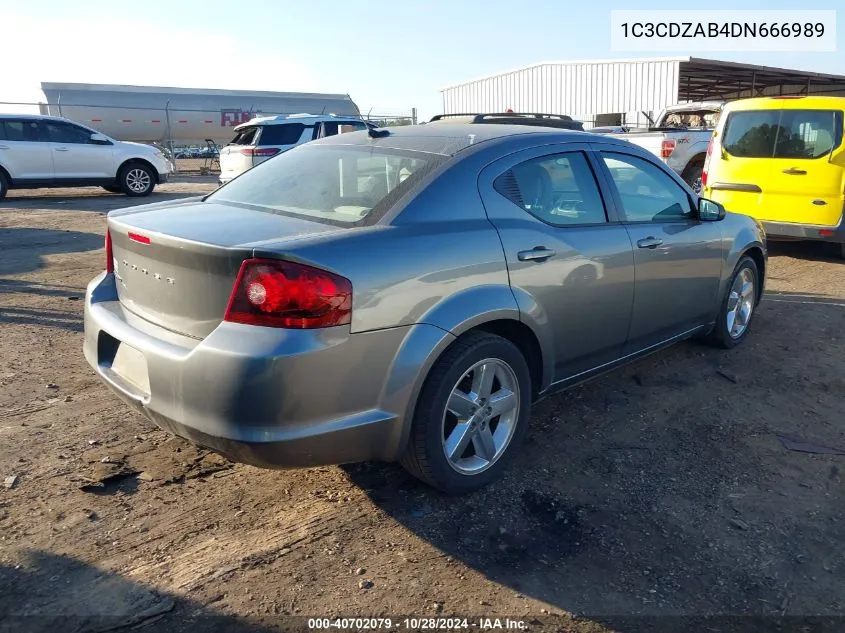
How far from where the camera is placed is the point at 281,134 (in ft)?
48.7

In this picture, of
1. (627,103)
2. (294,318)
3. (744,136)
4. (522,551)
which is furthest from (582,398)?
(627,103)

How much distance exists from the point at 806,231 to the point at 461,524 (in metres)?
6.83

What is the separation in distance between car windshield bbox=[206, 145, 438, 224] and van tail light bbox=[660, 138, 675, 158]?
9.52 metres

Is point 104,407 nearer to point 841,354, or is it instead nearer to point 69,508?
point 69,508

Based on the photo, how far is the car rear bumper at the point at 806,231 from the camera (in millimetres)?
7918

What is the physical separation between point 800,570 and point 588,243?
176cm

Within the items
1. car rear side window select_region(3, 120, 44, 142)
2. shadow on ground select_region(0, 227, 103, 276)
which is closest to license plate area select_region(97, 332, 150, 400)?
shadow on ground select_region(0, 227, 103, 276)

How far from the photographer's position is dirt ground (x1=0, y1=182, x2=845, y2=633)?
2.51 metres

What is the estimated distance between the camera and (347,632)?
7.82ft

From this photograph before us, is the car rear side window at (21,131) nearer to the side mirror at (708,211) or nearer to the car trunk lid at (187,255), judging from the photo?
the car trunk lid at (187,255)

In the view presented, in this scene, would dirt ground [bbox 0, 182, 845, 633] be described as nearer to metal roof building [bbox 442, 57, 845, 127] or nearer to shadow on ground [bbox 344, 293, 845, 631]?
shadow on ground [bbox 344, 293, 845, 631]

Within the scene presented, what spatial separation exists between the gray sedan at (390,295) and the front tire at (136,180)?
1356 cm

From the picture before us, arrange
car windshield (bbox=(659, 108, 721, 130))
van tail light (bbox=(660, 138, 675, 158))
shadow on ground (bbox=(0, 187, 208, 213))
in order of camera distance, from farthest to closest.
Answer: car windshield (bbox=(659, 108, 721, 130)) → shadow on ground (bbox=(0, 187, 208, 213)) → van tail light (bbox=(660, 138, 675, 158))

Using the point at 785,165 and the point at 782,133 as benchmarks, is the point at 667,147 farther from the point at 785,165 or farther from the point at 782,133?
the point at 785,165
